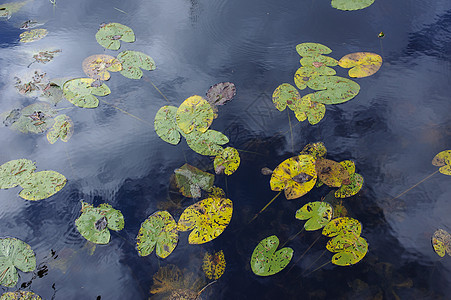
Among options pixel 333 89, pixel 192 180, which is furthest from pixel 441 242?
pixel 192 180

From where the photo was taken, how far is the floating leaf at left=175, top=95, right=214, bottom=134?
1.65 meters

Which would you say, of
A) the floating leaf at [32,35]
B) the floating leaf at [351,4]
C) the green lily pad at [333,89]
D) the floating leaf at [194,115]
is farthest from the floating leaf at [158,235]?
the floating leaf at [351,4]

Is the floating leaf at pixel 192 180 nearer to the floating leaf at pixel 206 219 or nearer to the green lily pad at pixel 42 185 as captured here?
the floating leaf at pixel 206 219

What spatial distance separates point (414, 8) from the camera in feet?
6.66

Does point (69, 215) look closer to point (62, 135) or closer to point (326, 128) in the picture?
point (62, 135)

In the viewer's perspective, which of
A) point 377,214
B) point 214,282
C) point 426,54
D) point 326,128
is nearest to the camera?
point 214,282

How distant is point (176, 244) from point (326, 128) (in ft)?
3.24

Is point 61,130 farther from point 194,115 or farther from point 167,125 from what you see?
point 194,115

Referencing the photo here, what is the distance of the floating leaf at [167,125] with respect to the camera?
1.65m

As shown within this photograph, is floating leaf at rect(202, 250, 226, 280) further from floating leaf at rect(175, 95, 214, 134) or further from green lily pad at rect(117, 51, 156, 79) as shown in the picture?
green lily pad at rect(117, 51, 156, 79)

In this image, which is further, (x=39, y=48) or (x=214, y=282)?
(x=39, y=48)

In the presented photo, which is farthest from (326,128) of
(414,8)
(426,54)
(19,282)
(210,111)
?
(19,282)

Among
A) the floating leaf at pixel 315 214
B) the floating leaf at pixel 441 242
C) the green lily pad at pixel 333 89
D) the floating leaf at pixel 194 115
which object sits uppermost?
the green lily pad at pixel 333 89

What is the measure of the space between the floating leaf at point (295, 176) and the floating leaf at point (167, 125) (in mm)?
575
